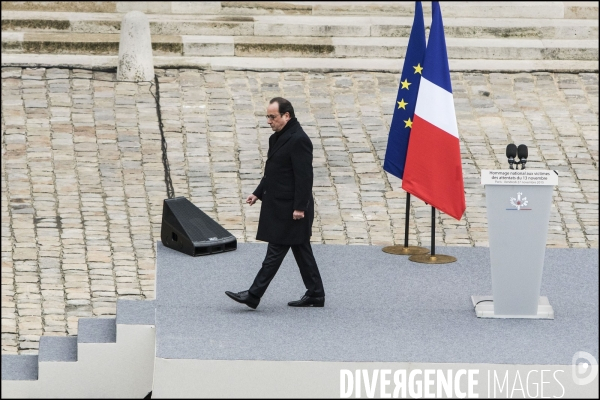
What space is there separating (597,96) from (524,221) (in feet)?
26.8

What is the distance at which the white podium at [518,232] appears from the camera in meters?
8.62

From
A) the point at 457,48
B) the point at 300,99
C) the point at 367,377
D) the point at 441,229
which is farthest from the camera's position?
the point at 457,48

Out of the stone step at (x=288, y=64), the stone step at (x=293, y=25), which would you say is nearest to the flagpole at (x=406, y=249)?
the stone step at (x=288, y=64)

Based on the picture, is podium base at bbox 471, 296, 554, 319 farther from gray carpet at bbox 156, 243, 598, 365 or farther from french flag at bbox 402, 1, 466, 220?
french flag at bbox 402, 1, 466, 220

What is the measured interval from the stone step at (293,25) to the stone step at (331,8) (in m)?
0.19

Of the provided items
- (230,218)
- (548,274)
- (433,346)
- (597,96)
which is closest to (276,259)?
(433,346)

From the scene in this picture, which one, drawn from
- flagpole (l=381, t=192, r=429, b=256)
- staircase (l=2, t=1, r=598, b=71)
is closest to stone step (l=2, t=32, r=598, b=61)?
staircase (l=2, t=1, r=598, b=71)

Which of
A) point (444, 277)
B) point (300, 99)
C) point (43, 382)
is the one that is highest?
point (300, 99)

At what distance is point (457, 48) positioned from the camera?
56.7ft

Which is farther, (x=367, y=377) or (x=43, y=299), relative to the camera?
(x=43, y=299)

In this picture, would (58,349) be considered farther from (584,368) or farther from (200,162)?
(200,162)

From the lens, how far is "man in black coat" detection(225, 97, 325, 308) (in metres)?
8.66

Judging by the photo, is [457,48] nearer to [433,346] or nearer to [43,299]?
[43,299]

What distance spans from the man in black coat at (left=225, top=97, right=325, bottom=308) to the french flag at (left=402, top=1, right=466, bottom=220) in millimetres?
1906
